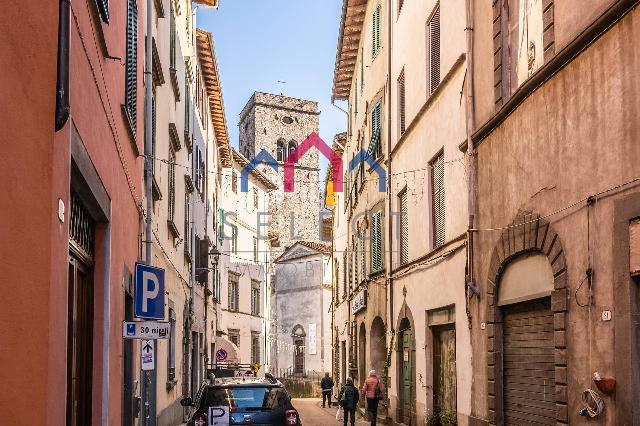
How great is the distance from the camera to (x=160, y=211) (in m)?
16.3

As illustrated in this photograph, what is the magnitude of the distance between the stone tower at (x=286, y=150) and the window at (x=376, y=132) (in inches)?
1818

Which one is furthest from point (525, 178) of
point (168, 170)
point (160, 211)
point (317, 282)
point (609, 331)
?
point (317, 282)

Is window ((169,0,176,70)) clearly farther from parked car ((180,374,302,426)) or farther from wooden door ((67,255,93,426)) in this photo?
wooden door ((67,255,93,426))

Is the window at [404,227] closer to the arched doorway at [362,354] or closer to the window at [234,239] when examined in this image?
the arched doorway at [362,354]

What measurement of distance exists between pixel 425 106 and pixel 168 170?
5575 millimetres

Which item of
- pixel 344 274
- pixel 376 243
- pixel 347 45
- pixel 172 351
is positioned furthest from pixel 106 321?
pixel 344 274

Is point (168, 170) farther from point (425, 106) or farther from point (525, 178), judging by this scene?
point (525, 178)

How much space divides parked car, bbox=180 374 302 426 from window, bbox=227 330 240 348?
30297 millimetres

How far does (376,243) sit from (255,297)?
24248 millimetres

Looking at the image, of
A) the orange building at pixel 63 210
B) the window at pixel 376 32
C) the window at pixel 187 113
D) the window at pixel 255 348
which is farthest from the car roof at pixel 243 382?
the window at pixel 255 348

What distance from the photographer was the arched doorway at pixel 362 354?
2717cm

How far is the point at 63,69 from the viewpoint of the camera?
5.56m

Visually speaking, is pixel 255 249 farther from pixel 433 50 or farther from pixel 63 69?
pixel 63 69

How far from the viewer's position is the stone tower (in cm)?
7281
